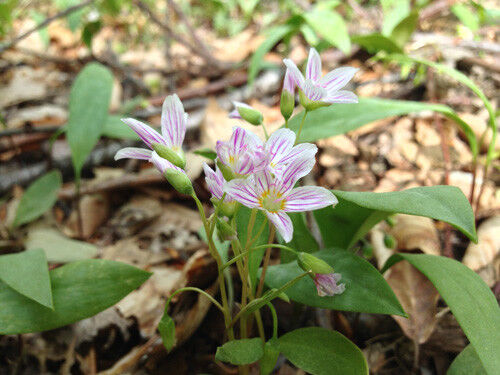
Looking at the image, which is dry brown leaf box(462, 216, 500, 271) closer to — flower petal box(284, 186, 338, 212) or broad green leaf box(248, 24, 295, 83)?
flower petal box(284, 186, 338, 212)

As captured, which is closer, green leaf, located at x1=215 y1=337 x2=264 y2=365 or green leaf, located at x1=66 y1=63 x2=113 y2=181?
green leaf, located at x1=215 y1=337 x2=264 y2=365

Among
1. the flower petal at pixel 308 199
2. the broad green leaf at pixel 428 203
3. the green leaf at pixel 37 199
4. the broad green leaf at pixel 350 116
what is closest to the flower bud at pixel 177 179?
the flower petal at pixel 308 199

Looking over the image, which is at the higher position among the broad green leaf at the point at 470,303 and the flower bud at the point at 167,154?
the flower bud at the point at 167,154

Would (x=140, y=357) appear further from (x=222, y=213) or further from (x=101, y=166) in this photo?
(x=101, y=166)

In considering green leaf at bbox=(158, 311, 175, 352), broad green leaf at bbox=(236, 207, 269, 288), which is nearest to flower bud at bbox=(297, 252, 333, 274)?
broad green leaf at bbox=(236, 207, 269, 288)

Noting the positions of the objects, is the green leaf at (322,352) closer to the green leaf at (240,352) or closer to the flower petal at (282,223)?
the green leaf at (240,352)
